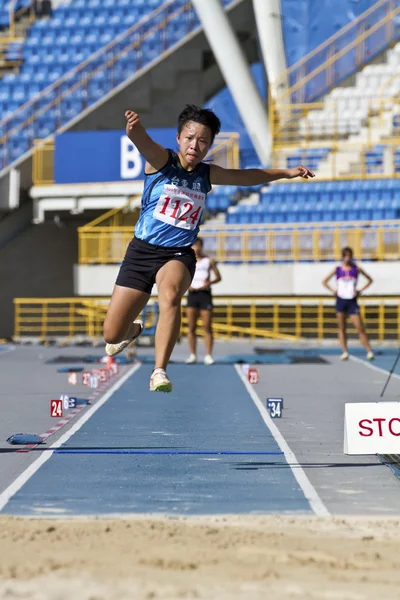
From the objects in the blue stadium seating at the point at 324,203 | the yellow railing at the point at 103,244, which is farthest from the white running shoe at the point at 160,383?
the blue stadium seating at the point at 324,203

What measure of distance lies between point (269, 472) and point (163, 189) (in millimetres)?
1960

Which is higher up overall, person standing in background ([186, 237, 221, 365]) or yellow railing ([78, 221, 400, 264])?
yellow railing ([78, 221, 400, 264])

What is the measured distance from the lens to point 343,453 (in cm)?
810

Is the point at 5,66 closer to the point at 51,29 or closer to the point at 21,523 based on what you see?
the point at 51,29

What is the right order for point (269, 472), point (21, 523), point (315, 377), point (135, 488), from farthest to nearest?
point (315, 377), point (269, 472), point (135, 488), point (21, 523)

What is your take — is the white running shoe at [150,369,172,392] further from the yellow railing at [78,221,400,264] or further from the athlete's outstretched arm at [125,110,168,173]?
the yellow railing at [78,221,400,264]

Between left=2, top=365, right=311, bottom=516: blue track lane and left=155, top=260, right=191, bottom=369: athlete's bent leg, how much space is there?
0.73m

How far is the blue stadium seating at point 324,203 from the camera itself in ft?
94.3

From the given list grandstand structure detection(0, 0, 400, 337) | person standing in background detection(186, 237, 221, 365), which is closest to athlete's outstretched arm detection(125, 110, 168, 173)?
person standing in background detection(186, 237, 221, 365)

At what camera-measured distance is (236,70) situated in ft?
102

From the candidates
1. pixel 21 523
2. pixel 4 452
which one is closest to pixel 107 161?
pixel 4 452

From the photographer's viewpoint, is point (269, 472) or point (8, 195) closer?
point (269, 472)

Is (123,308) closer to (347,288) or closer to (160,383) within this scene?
(160,383)

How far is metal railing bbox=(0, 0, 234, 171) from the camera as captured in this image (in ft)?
110
